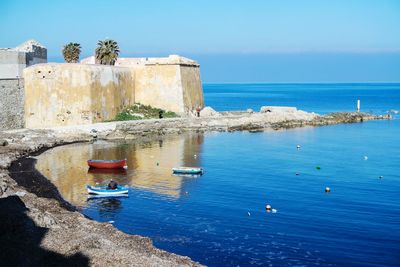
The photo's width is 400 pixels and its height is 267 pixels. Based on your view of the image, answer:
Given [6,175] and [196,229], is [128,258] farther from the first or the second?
[6,175]

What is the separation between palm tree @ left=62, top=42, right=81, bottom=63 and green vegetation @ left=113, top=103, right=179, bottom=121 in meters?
8.70

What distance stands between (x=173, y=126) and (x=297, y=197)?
2868 centimetres

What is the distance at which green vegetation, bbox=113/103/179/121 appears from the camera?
53875 millimetres

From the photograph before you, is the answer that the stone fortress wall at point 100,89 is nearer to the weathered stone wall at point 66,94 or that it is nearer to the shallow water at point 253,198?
the weathered stone wall at point 66,94

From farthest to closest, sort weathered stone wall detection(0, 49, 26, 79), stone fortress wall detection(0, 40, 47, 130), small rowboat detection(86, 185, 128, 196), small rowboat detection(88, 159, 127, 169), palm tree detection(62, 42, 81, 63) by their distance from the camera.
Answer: palm tree detection(62, 42, 81, 63), weathered stone wall detection(0, 49, 26, 79), stone fortress wall detection(0, 40, 47, 130), small rowboat detection(88, 159, 127, 169), small rowboat detection(86, 185, 128, 196)

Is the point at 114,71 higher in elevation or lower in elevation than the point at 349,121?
higher

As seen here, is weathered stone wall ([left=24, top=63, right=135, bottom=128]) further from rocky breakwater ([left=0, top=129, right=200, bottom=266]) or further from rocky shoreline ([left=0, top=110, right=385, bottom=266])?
rocky breakwater ([left=0, top=129, right=200, bottom=266])

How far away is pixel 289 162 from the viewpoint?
4000 cm

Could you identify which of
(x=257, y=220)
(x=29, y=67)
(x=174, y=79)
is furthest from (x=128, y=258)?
(x=174, y=79)

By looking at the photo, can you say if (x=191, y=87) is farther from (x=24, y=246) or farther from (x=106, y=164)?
(x=24, y=246)

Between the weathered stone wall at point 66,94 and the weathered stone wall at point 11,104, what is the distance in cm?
70

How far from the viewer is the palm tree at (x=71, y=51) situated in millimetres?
58031

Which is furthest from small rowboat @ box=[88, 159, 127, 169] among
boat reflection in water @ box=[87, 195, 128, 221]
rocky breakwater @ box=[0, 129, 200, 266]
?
rocky breakwater @ box=[0, 129, 200, 266]

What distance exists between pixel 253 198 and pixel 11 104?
83.8 feet
